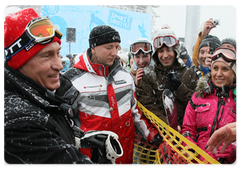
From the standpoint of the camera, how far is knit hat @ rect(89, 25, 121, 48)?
211cm

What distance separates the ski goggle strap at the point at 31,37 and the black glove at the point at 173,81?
1584 millimetres

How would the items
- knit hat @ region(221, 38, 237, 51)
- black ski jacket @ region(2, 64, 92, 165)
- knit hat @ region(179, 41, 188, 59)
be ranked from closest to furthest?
black ski jacket @ region(2, 64, 92, 165) < knit hat @ region(221, 38, 237, 51) < knit hat @ region(179, 41, 188, 59)

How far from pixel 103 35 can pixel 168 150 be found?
1336 millimetres


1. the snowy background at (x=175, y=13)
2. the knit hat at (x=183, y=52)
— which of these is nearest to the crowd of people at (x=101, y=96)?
the snowy background at (x=175, y=13)

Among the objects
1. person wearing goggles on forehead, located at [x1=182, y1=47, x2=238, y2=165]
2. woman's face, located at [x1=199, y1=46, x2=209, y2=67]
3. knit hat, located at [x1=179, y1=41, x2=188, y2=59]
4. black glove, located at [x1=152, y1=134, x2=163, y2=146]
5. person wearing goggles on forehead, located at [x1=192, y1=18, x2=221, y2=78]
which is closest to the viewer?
person wearing goggles on forehead, located at [x1=182, y1=47, x2=238, y2=165]

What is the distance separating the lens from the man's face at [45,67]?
3.68ft

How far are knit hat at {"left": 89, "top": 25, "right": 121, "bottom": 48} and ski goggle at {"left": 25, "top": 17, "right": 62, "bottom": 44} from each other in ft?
3.00

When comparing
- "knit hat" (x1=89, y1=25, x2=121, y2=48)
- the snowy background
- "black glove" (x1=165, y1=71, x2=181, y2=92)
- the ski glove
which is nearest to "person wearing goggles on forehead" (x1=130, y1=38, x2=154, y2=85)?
the snowy background

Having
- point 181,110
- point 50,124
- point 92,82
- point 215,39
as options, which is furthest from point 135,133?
point 215,39

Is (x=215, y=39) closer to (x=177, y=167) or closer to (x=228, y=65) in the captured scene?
(x=228, y=65)

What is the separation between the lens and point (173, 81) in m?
2.39

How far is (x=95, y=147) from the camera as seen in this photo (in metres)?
1.44

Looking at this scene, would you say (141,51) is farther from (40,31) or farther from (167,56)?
(40,31)

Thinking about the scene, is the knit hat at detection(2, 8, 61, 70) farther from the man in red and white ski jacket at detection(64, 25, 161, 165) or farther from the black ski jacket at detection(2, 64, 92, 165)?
the man in red and white ski jacket at detection(64, 25, 161, 165)
